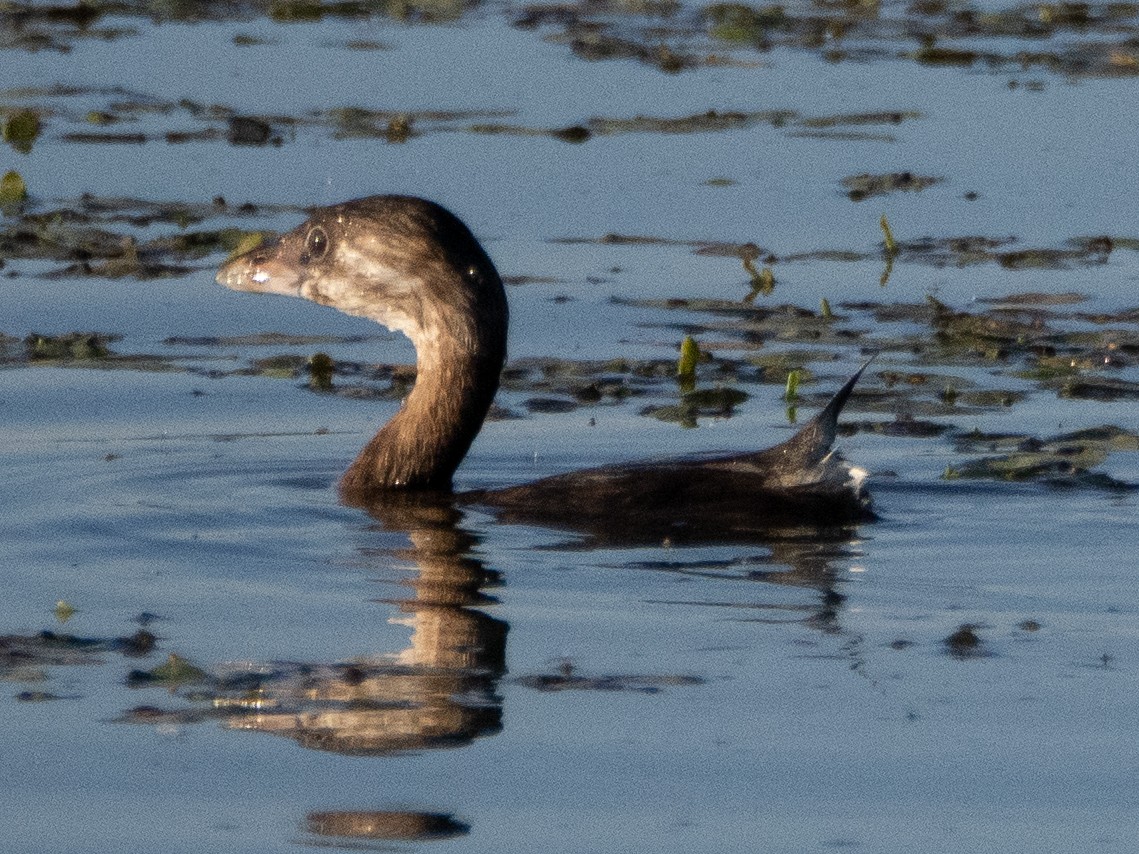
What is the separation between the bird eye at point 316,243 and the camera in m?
9.27

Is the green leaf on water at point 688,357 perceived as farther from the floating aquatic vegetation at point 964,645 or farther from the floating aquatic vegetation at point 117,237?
the floating aquatic vegetation at point 964,645

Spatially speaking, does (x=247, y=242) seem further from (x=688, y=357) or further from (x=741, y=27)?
(x=741, y=27)

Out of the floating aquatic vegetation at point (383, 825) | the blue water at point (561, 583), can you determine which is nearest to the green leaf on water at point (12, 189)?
the blue water at point (561, 583)

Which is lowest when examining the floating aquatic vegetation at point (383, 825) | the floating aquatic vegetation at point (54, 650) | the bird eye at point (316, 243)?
the floating aquatic vegetation at point (383, 825)

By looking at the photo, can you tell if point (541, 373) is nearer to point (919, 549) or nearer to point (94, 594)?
point (919, 549)

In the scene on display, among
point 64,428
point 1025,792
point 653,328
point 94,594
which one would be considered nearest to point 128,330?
point 64,428

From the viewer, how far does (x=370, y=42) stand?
65.5 ft

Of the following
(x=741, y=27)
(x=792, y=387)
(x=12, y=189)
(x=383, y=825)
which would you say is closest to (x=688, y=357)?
(x=792, y=387)

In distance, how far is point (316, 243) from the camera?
9.29 m

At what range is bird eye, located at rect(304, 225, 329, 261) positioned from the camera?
30.4ft

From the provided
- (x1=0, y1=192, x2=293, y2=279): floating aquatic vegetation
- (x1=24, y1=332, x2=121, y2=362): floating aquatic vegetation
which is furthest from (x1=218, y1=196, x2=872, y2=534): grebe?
(x1=0, y1=192, x2=293, y2=279): floating aquatic vegetation

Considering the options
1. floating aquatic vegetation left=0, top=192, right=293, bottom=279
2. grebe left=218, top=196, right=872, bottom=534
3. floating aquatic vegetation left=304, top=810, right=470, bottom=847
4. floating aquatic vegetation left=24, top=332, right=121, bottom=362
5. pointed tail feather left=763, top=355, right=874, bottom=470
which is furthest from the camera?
floating aquatic vegetation left=0, top=192, right=293, bottom=279

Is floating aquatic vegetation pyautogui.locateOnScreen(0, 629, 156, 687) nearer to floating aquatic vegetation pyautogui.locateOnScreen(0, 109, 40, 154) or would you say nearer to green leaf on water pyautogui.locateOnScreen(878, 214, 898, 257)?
green leaf on water pyautogui.locateOnScreen(878, 214, 898, 257)

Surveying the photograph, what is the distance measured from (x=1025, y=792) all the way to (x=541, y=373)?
213 inches
